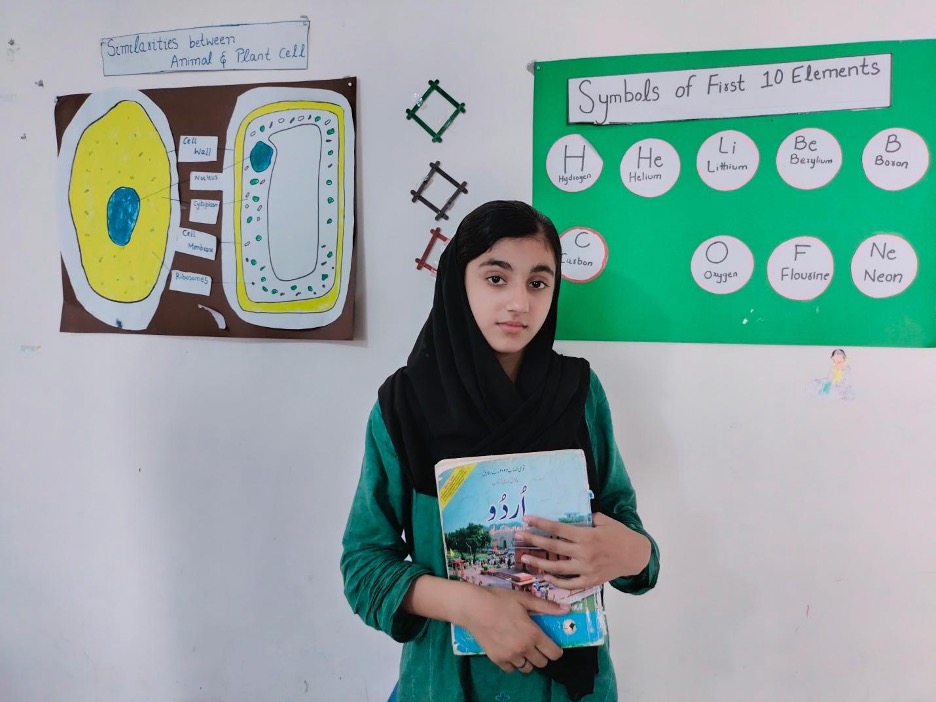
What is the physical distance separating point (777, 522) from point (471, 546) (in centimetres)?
67

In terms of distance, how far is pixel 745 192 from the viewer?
101 cm

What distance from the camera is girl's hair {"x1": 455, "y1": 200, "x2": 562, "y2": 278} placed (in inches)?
29.0

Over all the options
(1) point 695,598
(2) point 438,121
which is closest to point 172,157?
(2) point 438,121

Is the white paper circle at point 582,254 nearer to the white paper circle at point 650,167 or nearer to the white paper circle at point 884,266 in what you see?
the white paper circle at point 650,167

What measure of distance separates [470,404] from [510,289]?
161 mm

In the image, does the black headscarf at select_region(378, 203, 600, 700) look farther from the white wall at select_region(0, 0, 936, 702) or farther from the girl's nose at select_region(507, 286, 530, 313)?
the white wall at select_region(0, 0, 936, 702)

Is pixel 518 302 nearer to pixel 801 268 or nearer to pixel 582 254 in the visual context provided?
pixel 582 254

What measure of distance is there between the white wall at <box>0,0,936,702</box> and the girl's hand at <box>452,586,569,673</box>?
0.47 meters

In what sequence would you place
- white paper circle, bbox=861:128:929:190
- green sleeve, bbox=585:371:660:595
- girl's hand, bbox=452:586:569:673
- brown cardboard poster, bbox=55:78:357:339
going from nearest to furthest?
girl's hand, bbox=452:586:569:673, green sleeve, bbox=585:371:660:595, white paper circle, bbox=861:128:929:190, brown cardboard poster, bbox=55:78:357:339

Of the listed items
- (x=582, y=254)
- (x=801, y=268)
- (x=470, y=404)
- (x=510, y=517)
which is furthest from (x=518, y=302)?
(x=801, y=268)

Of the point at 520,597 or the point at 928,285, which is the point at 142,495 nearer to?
the point at 520,597

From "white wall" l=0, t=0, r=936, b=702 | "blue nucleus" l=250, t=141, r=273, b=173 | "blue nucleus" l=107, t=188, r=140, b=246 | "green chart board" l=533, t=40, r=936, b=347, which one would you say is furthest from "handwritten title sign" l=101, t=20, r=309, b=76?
"green chart board" l=533, t=40, r=936, b=347

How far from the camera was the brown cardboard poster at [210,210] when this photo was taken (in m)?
1.14

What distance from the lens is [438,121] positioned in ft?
3.61
